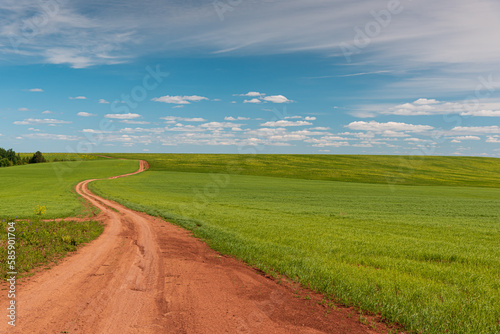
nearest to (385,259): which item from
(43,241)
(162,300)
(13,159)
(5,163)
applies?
(162,300)

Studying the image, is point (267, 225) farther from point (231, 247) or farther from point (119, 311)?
point (119, 311)

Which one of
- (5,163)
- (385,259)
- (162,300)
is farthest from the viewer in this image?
(5,163)

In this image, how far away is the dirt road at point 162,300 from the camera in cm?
673

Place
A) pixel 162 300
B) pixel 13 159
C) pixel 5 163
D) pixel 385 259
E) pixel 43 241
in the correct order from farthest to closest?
pixel 13 159
pixel 5 163
pixel 43 241
pixel 385 259
pixel 162 300

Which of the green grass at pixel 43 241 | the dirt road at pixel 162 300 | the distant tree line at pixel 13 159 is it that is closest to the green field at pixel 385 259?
the dirt road at pixel 162 300

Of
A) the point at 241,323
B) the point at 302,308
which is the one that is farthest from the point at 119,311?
the point at 302,308

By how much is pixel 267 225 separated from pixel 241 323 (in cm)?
1233

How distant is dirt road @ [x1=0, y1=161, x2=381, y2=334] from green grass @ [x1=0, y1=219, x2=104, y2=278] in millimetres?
803

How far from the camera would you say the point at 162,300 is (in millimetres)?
7957

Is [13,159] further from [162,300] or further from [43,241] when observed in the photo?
[162,300]

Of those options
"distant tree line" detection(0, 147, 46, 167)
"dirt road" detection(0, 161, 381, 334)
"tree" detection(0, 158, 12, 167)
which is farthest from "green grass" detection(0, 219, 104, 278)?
"distant tree line" detection(0, 147, 46, 167)

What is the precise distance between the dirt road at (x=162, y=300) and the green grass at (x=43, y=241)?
80 cm

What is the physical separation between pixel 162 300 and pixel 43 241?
348 inches

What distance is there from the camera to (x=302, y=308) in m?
7.77
